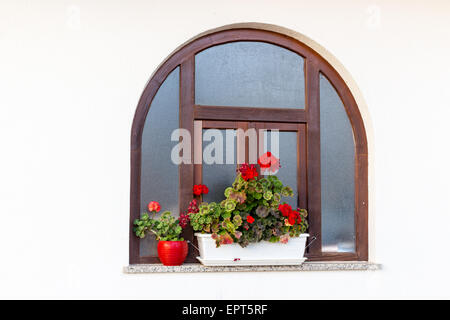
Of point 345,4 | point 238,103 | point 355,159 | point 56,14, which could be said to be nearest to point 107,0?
point 56,14

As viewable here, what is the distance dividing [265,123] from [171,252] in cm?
103

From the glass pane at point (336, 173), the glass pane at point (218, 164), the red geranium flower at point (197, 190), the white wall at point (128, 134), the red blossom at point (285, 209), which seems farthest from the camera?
the glass pane at point (336, 173)

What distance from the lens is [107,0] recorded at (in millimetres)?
3455

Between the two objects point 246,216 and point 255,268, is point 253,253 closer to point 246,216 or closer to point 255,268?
point 255,268

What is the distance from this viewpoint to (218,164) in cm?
363

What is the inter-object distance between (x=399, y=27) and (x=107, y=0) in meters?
1.89

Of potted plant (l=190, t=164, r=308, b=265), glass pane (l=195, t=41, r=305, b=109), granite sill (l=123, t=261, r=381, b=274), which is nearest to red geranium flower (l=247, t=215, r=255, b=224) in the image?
potted plant (l=190, t=164, r=308, b=265)

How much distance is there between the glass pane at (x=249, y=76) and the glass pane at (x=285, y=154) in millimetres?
203

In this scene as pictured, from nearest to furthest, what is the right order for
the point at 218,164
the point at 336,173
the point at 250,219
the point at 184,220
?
the point at 250,219, the point at 184,220, the point at 218,164, the point at 336,173

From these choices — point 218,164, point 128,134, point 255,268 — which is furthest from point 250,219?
point 128,134

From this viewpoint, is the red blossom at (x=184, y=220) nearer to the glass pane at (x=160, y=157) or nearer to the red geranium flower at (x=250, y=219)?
the glass pane at (x=160, y=157)

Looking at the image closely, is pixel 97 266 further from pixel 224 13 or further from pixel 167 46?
pixel 224 13

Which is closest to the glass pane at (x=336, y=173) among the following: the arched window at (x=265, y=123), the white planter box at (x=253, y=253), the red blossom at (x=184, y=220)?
the arched window at (x=265, y=123)

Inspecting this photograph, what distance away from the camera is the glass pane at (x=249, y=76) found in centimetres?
366
